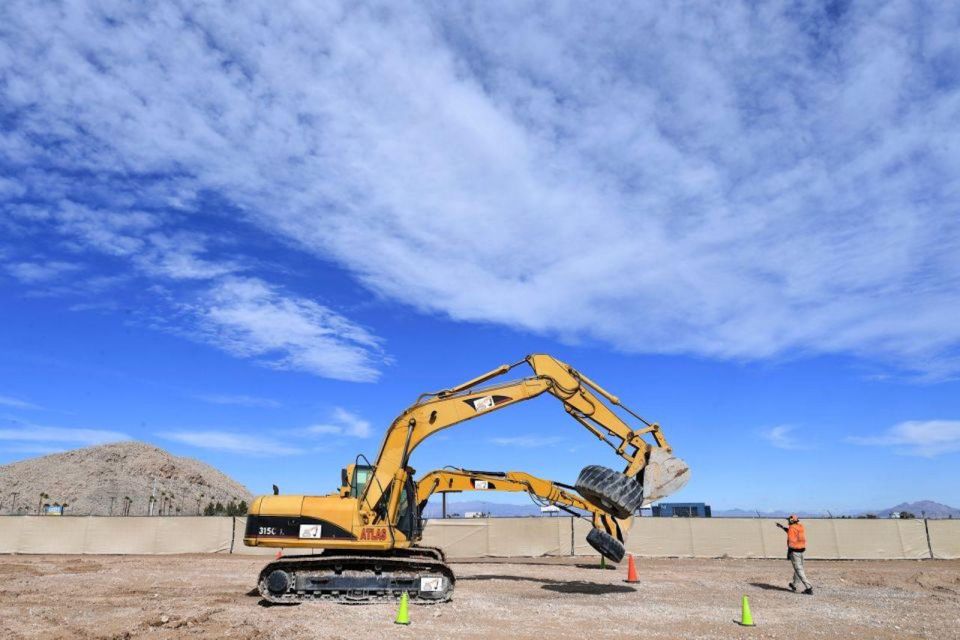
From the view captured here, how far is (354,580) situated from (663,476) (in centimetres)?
673

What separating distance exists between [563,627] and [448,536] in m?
16.2

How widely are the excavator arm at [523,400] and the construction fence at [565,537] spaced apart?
12378mm

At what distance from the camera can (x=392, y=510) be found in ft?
45.3

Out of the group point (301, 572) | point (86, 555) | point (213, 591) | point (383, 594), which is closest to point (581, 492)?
point (383, 594)

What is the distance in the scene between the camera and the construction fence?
85.6ft

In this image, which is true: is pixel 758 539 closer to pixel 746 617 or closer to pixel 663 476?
pixel 663 476

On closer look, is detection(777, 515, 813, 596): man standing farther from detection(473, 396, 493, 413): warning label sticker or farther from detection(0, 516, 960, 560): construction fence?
detection(0, 516, 960, 560): construction fence

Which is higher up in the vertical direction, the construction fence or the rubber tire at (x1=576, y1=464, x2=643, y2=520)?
the rubber tire at (x1=576, y1=464, x2=643, y2=520)

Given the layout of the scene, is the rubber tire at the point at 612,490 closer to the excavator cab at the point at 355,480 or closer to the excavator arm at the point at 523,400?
the excavator arm at the point at 523,400

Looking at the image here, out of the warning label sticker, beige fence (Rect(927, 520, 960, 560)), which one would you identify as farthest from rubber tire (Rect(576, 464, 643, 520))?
beige fence (Rect(927, 520, 960, 560))

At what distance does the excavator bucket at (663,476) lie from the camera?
13617mm

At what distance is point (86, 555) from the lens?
84.6ft

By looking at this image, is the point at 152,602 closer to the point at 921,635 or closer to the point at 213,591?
the point at 213,591

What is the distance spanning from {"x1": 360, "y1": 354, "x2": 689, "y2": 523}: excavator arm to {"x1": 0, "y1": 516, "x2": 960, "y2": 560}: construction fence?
12378 mm
